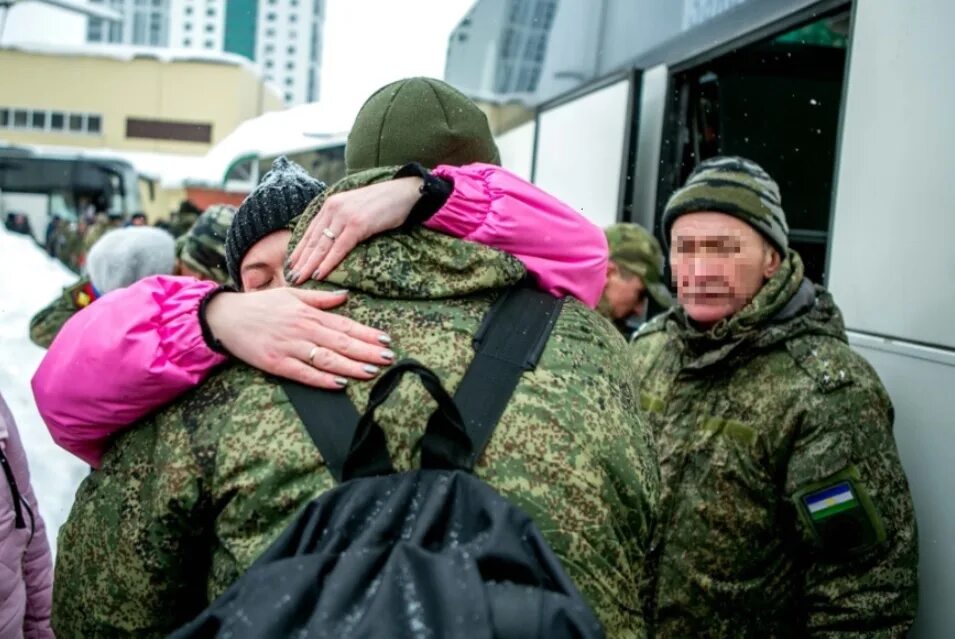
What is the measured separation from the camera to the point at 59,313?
166 inches

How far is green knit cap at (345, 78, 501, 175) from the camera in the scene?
1.55 metres

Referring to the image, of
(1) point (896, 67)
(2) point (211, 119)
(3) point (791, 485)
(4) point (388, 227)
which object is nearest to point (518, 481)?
(4) point (388, 227)

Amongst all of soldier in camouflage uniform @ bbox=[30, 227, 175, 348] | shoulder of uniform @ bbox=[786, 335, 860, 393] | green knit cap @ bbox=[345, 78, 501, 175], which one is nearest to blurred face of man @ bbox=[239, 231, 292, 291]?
green knit cap @ bbox=[345, 78, 501, 175]

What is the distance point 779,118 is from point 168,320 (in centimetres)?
420

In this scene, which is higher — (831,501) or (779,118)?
(779,118)

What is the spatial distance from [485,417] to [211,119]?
106 ft

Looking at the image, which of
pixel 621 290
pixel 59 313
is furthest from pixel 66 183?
pixel 621 290

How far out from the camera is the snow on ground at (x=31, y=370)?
5.19 meters

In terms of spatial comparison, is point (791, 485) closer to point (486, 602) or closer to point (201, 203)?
point (486, 602)

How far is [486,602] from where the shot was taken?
38.5 inches

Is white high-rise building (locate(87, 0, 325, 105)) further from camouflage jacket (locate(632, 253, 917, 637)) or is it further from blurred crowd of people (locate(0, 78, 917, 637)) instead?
blurred crowd of people (locate(0, 78, 917, 637))

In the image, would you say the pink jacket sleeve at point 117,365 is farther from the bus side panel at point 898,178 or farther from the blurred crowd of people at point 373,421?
the bus side panel at point 898,178

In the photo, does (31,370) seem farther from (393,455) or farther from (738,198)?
(393,455)

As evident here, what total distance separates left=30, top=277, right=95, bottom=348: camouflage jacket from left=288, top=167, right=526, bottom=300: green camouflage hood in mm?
3126
